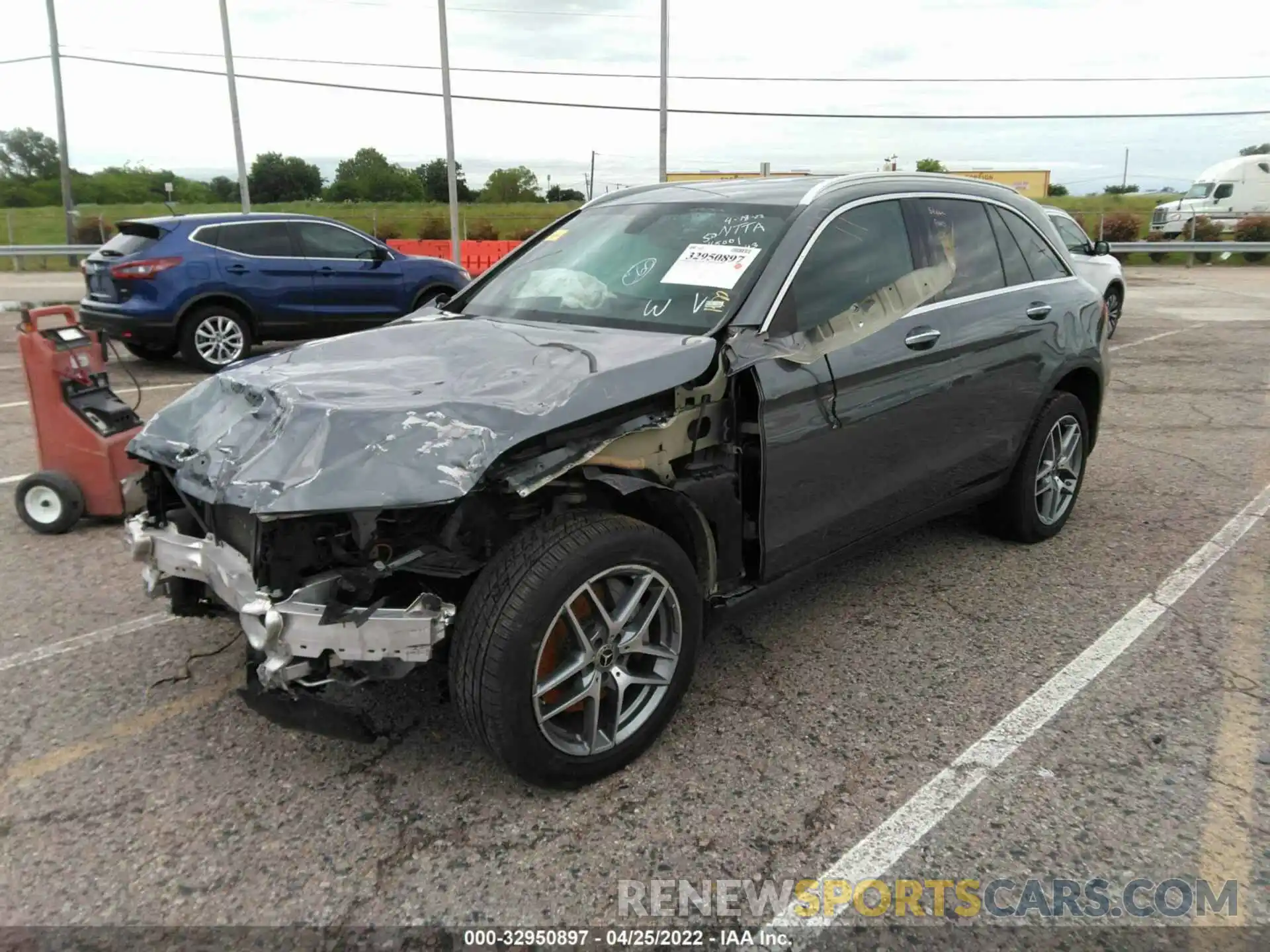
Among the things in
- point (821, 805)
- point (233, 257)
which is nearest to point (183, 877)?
point (821, 805)

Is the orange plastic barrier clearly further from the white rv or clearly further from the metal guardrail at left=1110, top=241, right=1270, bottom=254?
the white rv

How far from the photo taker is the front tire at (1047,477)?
15.6 ft

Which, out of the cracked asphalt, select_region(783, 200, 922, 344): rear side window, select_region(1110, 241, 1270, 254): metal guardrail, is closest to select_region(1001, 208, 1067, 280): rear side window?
select_region(783, 200, 922, 344): rear side window

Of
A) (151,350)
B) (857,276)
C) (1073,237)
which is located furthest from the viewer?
(1073,237)

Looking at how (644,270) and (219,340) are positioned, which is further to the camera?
(219,340)

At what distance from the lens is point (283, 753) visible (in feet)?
10.3

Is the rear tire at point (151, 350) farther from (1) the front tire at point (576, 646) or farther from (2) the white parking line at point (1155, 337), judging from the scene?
(2) the white parking line at point (1155, 337)

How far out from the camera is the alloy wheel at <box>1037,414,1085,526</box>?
4922 mm

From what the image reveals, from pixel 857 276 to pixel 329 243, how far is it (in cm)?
902

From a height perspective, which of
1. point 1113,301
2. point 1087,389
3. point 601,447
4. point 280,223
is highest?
point 280,223

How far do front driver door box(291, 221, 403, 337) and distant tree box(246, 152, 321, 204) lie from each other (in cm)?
6823

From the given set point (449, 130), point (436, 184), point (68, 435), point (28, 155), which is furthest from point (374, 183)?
point (68, 435)

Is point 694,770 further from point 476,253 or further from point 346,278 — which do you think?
point 476,253

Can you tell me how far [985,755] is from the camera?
3127 millimetres
